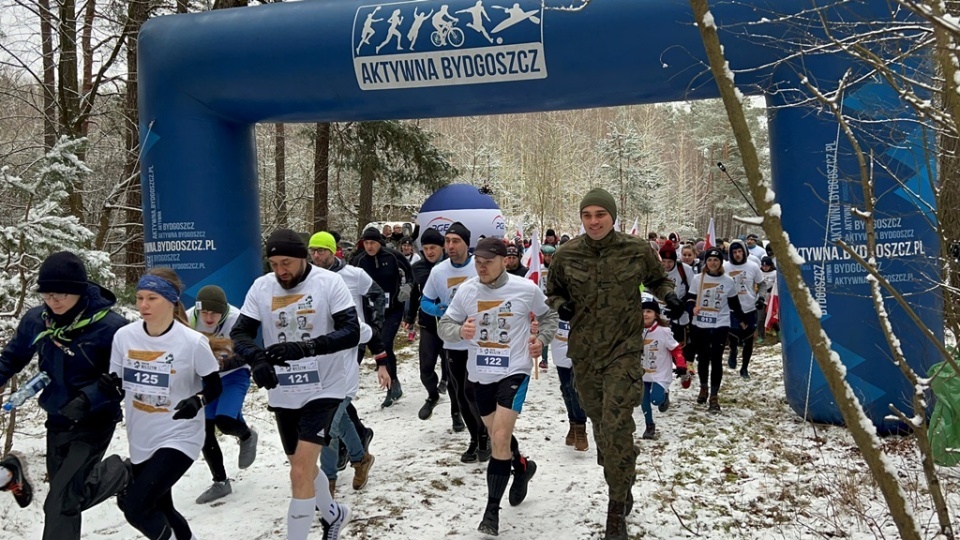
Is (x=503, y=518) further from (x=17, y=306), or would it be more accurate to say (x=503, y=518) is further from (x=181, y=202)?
(x=181, y=202)

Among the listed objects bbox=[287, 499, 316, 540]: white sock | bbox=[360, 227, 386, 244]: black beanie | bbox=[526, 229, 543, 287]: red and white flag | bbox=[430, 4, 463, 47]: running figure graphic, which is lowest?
bbox=[287, 499, 316, 540]: white sock

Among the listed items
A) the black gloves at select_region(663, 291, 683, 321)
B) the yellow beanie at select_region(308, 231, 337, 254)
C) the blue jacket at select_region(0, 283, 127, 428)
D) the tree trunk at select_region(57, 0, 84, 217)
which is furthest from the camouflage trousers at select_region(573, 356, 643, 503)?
the tree trunk at select_region(57, 0, 84, 217)

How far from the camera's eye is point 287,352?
4121 mm

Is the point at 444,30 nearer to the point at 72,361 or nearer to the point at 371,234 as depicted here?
the point at 371,234

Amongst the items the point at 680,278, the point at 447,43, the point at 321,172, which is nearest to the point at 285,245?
the point at 447,43

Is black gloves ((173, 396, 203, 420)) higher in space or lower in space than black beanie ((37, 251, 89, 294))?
lower

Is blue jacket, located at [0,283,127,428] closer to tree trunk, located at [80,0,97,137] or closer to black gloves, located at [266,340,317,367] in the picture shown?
black gloves, located at [266,340,317,367]

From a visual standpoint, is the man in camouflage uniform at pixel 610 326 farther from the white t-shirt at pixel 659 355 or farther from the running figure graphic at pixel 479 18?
the running figure graphic at pixel 479 18

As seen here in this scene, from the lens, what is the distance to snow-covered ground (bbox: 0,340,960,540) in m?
4.87

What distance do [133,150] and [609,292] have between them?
10.6m

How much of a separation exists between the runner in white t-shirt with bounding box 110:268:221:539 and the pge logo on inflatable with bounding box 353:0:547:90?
4.64 m

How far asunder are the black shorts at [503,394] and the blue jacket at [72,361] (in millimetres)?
2176

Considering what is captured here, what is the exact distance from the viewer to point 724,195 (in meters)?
51.9

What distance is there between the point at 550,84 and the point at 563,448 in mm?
3597
